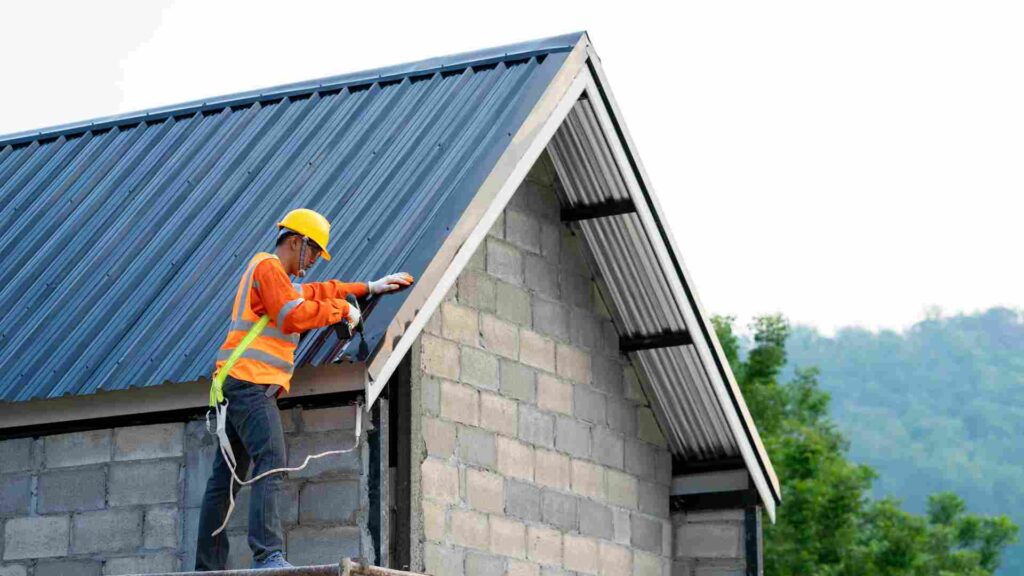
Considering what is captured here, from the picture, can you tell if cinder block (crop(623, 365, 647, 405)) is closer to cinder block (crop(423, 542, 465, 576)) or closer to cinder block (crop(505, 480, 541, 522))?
cinder block (crop(505, 480, 541, 522))

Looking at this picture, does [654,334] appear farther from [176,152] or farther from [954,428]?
[954,428]

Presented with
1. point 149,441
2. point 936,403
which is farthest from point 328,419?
point 936,403

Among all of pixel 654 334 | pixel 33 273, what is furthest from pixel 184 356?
pixel 654 334

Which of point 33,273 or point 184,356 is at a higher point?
point 33,273

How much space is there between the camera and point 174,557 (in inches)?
436

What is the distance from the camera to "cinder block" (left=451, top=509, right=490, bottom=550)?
12102mm

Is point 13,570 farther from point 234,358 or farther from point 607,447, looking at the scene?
point 607,447

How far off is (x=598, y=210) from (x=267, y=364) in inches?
161

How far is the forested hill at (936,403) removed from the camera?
98.9 metres

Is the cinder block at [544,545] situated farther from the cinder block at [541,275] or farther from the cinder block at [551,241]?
the cinder block at [551,241]

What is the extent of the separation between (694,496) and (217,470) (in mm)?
5478

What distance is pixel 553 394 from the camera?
13.6 m

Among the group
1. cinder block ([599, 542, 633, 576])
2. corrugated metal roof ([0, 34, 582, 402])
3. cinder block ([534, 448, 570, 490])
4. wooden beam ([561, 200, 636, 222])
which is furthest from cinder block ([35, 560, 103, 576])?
wooden beam ([561, 200, 636, 222])

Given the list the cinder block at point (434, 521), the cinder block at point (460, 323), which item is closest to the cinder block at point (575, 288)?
the cinder block at point (460, 323)
